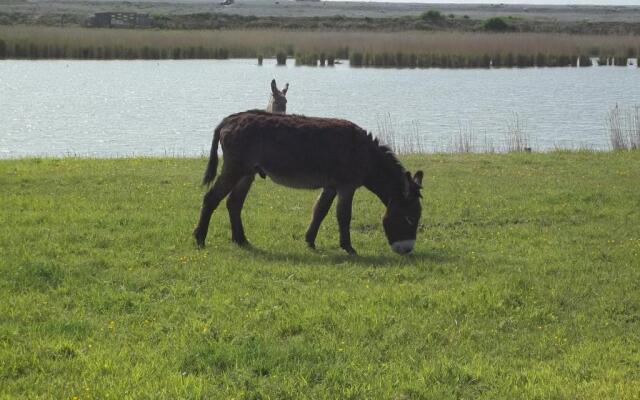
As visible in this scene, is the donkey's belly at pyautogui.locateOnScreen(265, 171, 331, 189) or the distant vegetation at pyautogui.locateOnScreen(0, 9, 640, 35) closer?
the donkey's belly at pyautogui.locateOnScreen(265, 171, 331, 189)

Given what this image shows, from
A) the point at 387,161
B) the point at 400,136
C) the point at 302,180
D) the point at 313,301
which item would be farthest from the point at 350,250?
the point at 400,136

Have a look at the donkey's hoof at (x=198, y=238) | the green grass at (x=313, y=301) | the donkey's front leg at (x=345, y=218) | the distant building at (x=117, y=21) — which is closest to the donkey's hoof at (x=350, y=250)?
the donkey's front leg at (x=345, y=218)

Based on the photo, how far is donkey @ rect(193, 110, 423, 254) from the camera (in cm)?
1026

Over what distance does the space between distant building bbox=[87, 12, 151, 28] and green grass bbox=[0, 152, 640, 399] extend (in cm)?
5833

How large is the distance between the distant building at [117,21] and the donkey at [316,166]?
5984 centimetres

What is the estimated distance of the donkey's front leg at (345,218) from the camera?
10219mm

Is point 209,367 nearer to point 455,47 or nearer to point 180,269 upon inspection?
point 180,269

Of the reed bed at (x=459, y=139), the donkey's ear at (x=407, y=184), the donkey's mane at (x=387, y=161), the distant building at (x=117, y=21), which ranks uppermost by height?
the distant building at (x=117, y=21)

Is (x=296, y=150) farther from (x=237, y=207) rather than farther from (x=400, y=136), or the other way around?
(x=400, y=136)

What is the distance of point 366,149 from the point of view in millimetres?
10445

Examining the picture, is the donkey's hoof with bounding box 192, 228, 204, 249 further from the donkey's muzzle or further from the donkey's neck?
the donkey's muzzle

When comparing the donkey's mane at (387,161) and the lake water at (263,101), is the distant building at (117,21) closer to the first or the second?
the lake water at (263,101)

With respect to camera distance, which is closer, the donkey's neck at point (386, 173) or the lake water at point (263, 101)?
the donkey's neck at point (386, 173)

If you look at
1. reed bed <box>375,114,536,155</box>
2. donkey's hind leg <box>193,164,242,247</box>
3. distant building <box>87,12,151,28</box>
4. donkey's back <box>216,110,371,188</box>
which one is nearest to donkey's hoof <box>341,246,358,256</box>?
donkey's back <box>216,110,371,188</box>
